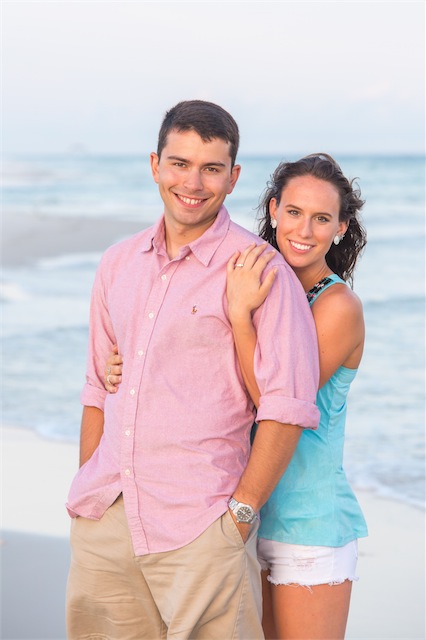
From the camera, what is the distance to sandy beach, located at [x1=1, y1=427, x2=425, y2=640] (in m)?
4.22

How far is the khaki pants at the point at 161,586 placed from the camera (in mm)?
2570

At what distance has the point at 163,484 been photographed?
8.66 feet

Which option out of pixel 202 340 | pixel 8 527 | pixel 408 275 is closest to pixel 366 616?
pixel 8 527

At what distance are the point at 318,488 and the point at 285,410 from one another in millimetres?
344

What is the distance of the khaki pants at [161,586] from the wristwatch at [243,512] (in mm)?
23

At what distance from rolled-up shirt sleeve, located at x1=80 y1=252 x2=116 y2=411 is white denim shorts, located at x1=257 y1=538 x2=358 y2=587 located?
27.7 inches

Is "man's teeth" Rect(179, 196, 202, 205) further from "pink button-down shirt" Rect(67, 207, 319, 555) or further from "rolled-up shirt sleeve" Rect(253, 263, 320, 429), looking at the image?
"rolled-up shirt sleeve" Rect(253, 263, 320, 429)

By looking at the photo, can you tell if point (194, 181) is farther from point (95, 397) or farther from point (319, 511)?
point (319, 511)

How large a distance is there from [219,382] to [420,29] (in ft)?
69.0

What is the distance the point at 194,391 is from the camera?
8.59 feet

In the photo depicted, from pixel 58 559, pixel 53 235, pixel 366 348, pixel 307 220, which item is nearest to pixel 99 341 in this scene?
pixel 307 220

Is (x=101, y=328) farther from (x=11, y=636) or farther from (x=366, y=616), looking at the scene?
(x=366, y=616)

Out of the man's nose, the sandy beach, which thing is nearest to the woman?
the man's nose

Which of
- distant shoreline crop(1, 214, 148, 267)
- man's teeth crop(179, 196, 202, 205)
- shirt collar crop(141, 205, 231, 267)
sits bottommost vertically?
distant shoreline crop(1, 214, 148, 267)
